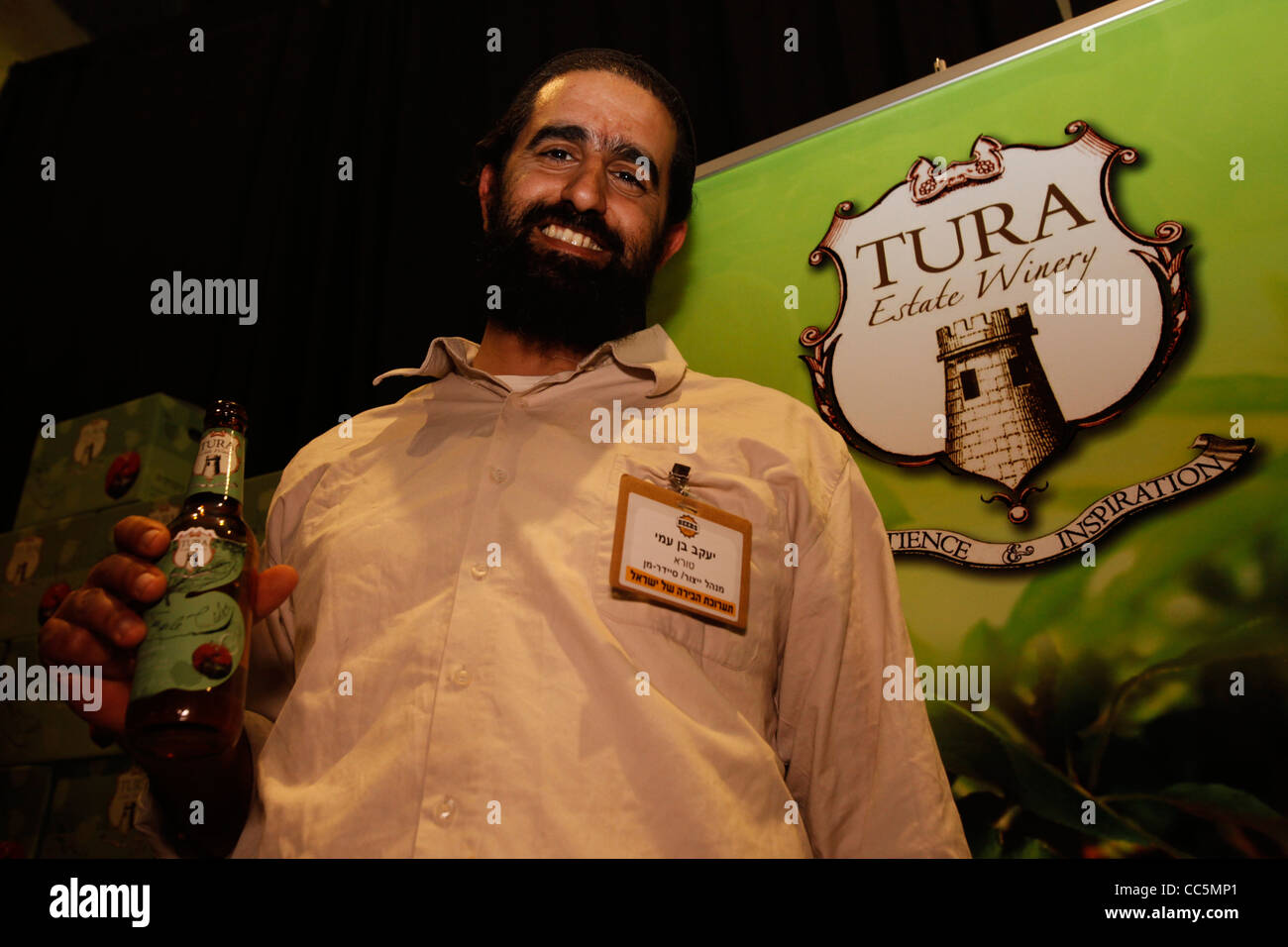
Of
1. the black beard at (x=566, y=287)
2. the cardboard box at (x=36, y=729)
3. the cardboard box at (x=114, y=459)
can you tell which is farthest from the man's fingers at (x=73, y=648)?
the cardboard box at (x=114, y=459)

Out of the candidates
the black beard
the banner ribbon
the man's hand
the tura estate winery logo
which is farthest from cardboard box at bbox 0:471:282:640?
the banner ribbon

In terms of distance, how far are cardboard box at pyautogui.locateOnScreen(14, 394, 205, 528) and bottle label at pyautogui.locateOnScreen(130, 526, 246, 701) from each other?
4.55 ft

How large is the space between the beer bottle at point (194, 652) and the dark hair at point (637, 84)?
96cm

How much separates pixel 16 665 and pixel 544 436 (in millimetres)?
1690

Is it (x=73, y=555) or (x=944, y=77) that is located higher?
(x=944, y=77)

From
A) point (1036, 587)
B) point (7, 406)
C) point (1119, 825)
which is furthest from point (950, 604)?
point (7, 406)

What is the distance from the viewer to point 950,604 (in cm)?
133

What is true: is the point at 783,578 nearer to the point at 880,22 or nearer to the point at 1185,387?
the point at 1185,387

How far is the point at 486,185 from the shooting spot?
1.67 m

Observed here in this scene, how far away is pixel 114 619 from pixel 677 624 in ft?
1.82

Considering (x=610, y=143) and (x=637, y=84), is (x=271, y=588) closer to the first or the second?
(x=610, y=143)

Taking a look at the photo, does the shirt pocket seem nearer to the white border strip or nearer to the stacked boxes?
the white border strip

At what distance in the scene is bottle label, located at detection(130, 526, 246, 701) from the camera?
788 millimetres

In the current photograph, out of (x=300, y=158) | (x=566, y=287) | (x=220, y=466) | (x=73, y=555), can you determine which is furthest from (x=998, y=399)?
(x=300, y=158)
